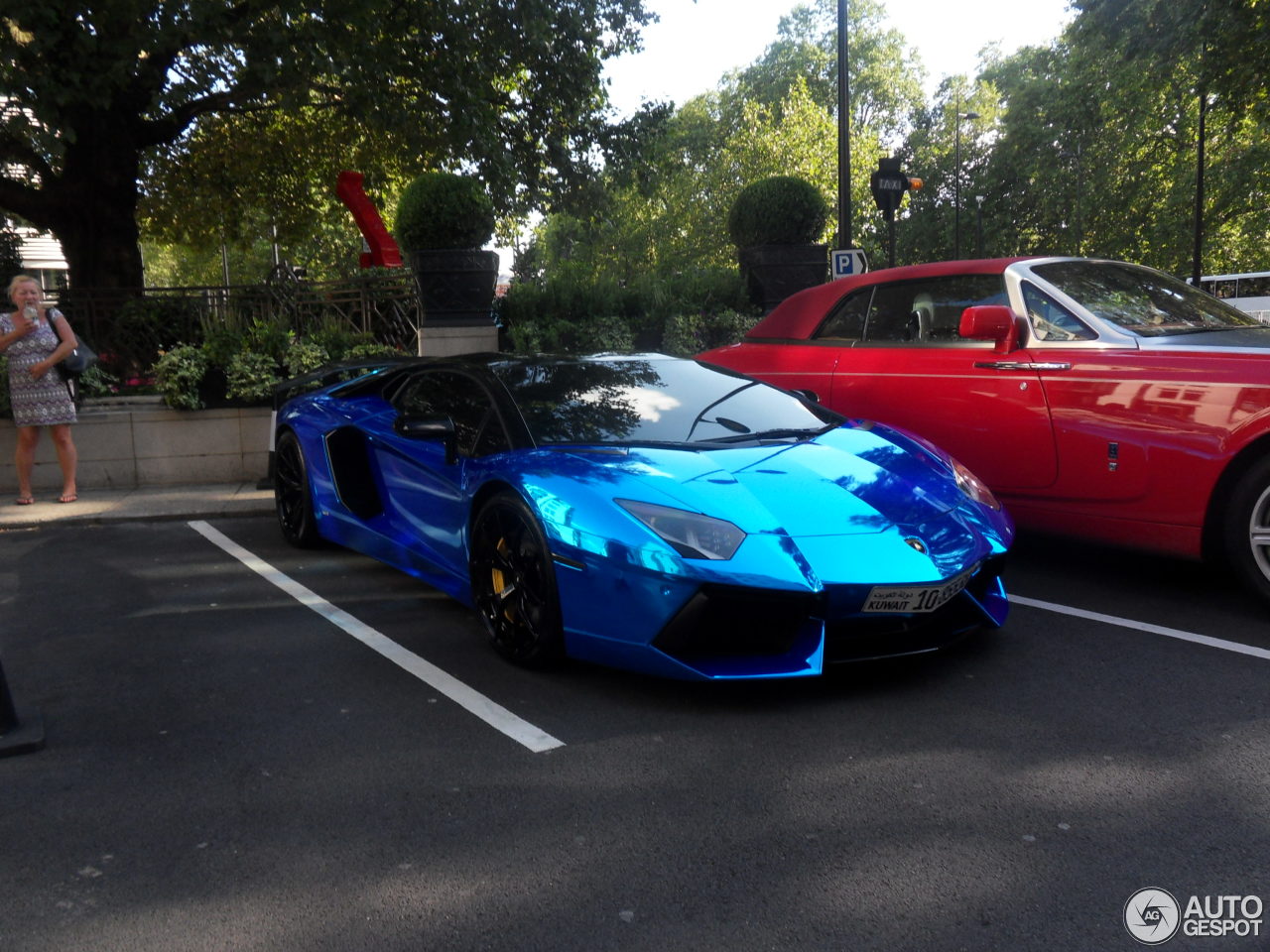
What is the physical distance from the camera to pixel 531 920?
260cm

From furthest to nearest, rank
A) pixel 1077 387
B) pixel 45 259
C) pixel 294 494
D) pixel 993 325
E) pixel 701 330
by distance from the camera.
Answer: pixel 45 259
pixel 701 330
pixel 294 494
pixel 993 325
pixel 1077 387

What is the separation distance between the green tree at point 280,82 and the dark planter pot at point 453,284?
92.4 inches

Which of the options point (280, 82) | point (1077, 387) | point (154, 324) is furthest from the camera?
point (280, 82)

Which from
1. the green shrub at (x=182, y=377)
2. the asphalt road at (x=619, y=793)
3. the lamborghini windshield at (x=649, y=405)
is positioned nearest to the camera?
the asphalt road at (x=619, y=793)

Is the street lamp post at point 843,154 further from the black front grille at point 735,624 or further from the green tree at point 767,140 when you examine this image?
the green tree at point 767,140

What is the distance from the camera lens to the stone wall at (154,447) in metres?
9.80

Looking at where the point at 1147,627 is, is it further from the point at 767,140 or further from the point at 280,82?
the point at 767,140

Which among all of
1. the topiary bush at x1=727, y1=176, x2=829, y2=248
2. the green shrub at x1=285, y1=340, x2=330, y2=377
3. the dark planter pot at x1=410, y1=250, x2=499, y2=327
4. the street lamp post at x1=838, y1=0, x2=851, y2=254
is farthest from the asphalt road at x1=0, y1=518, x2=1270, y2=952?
the street lamp post at x1=838, y1=0, x2=851, y2=254

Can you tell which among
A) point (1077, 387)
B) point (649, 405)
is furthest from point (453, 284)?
point (1077, 387)

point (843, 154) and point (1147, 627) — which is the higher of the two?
point (843, 154)

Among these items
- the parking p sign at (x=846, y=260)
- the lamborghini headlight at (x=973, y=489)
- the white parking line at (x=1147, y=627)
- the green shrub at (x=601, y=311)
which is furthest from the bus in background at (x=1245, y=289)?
the lamborghini headlight at (x=973, y=489)

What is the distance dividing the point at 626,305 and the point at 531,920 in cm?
1062

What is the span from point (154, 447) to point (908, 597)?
7.96m

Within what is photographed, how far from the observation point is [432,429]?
489cm
